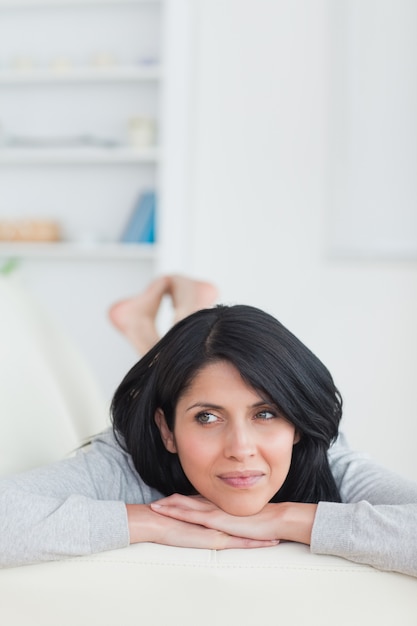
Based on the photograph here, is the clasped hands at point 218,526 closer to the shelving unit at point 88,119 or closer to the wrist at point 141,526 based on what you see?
the wrist at point 141,526

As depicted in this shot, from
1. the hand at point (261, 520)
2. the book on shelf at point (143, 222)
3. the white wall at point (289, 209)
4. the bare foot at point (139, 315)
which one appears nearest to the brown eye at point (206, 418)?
the hand at point (261, 520)

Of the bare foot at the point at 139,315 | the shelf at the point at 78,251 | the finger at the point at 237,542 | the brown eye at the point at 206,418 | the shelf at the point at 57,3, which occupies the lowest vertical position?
the shelf at the point at 78,251

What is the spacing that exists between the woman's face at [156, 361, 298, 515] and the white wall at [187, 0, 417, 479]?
252cm

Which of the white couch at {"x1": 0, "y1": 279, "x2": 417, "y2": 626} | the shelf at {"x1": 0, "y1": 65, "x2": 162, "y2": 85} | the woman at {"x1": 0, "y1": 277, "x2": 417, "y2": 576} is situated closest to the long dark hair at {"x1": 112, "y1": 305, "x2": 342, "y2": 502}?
the woman at {"x1": 0, "y1": 277, "x2": 417, "y2": 576}

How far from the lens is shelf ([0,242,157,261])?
4066mm

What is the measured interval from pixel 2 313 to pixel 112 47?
9.56 ft

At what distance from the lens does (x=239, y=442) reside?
1159 millimetres

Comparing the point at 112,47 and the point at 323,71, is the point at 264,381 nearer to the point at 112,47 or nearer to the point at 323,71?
the point at 323,71

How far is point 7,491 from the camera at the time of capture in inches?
44.5

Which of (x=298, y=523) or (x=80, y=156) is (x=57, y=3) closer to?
(x=80, y=156)

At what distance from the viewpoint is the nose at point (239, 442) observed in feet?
3.80

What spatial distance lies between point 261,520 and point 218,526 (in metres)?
0.06

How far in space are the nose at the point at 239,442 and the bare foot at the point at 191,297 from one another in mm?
1138

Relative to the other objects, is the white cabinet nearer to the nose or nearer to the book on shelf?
the book on shelf
